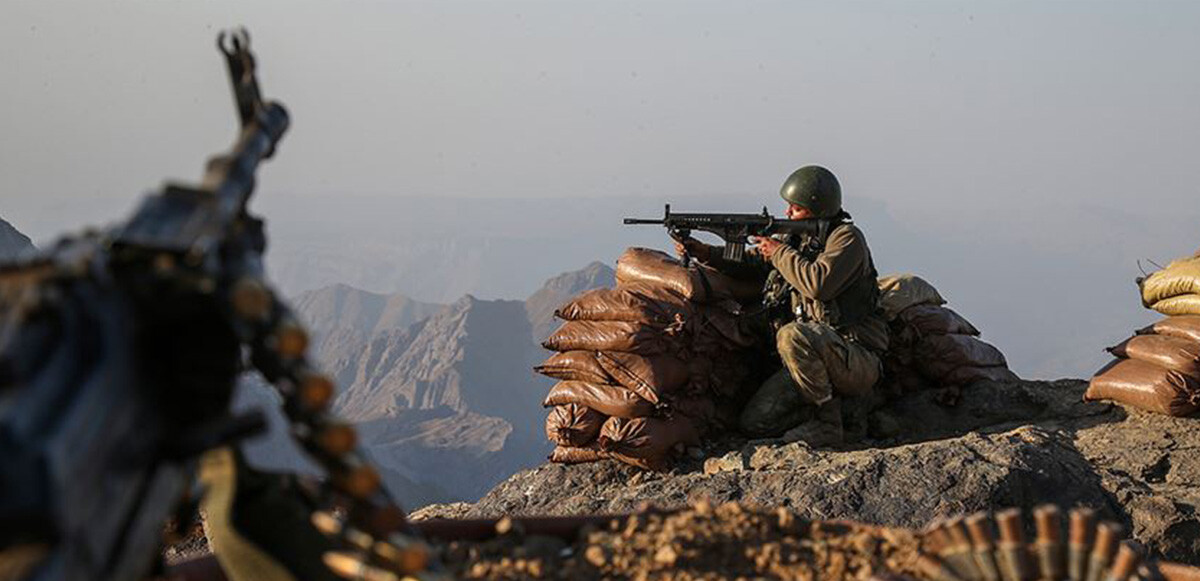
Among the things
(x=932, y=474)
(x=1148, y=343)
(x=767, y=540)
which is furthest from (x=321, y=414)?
(x=1148, y=343)

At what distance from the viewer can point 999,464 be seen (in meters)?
6.34

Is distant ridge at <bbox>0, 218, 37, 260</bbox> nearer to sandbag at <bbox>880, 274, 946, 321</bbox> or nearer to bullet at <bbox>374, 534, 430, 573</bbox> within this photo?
sandbag at <bbox>880, 274, 946, 321</bbox>

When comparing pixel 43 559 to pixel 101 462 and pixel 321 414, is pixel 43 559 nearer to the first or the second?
pixel 101 462

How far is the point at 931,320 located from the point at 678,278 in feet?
6.78

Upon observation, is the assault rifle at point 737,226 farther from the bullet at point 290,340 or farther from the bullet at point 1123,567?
the bullet at point 290,340

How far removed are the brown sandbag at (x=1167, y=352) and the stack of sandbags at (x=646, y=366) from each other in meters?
2.62

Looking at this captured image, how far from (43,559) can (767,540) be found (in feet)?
6.50

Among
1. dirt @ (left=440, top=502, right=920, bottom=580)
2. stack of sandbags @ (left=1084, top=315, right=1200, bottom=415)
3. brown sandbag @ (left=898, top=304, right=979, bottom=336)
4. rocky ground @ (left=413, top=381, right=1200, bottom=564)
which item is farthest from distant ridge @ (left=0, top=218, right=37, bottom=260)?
dirt @ (left=440, top=502, right=920, bottom=580)

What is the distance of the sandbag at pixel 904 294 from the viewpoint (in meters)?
8.42

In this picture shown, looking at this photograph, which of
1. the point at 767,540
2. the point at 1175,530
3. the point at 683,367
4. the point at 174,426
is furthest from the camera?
the point at 683,367

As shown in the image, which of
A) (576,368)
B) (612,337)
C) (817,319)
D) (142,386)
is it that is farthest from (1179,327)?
(142,386)

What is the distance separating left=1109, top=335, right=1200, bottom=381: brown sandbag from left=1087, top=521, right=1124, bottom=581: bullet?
5.39m

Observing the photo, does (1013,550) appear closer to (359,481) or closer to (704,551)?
(704,551)

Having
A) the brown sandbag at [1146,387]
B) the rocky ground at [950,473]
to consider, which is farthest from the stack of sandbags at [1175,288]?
the rocky ground at [950,473]
